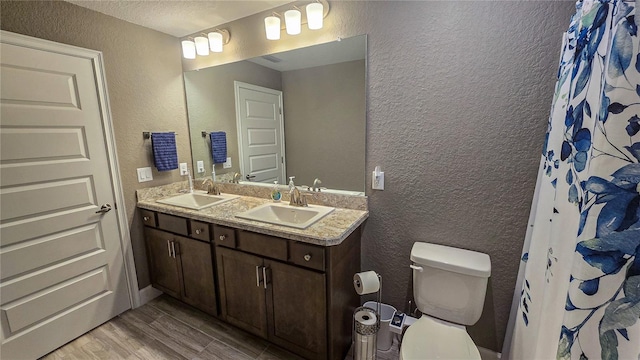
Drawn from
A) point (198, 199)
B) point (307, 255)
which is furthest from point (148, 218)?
point (307, 255)

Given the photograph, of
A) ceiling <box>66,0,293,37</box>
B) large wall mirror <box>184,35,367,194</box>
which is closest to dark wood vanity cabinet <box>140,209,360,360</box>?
large wall mirror <box>184,35,367,194</box>

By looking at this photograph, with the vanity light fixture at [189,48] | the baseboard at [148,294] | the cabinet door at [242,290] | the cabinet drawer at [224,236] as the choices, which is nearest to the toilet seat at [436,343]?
the cabinet door at [242,290]

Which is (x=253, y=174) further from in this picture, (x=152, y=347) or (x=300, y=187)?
(x=152, y=347)

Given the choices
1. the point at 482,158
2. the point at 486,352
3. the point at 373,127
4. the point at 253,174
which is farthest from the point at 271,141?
the point at 486,352

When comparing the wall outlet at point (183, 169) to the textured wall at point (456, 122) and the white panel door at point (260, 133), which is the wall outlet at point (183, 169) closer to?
the white panel door at point (260, 133)

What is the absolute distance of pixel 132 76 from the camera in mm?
2088

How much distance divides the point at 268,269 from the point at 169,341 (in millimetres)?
1010

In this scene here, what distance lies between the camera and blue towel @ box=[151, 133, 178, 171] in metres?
2.23

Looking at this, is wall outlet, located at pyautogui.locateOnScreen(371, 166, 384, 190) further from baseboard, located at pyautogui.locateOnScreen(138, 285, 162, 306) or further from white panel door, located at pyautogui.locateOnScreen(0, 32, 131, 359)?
baseboard, located at pyautogui.locateOnScreen(138, 285, 162, 306)

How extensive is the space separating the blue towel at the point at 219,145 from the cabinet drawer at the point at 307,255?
139cm

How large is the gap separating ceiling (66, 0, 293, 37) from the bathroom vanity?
146cm

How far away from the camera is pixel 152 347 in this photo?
1784 mm

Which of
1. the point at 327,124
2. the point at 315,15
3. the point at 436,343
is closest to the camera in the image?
the point at 436,343

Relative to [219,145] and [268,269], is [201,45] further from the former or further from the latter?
[268,269]
